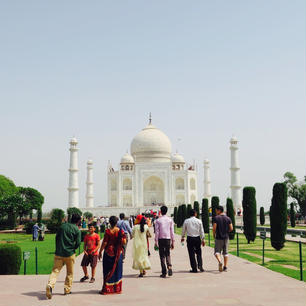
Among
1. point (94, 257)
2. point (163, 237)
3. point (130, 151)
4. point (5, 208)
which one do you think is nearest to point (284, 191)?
point (163, 237)

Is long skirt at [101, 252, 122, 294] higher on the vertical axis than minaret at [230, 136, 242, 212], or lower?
lower

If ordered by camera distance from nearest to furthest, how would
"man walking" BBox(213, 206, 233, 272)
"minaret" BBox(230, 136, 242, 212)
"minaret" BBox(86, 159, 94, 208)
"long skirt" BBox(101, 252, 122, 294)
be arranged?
"long skirt" BBox(101, 252, 122, 294), "man walking" BBox(213, 206, 233, 272), "minaret" BBox(230, 136, 242, 212), "minaret" BBox(86, 159, 94, 208)

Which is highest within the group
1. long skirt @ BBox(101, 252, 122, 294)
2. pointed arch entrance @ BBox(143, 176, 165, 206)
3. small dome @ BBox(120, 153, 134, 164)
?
small dome @ BBox(120, 153, 134, 164)

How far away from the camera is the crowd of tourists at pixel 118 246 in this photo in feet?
19.1

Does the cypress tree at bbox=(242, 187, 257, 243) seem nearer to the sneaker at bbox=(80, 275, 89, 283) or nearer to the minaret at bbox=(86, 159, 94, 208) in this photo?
the sneaker at bbox=(80, 275, 89, 283)

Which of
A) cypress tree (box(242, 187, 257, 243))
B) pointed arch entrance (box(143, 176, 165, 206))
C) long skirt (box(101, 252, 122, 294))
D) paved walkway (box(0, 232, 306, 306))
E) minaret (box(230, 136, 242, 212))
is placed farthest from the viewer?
pointed arch entrance (box(143, 176, 165, 206))

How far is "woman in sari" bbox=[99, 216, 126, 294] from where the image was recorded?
5.77 meters

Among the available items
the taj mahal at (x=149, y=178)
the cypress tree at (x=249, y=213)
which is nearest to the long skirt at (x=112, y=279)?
the cypress tree at (x=249, y=213)

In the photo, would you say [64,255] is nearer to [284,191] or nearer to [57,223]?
[284,191]

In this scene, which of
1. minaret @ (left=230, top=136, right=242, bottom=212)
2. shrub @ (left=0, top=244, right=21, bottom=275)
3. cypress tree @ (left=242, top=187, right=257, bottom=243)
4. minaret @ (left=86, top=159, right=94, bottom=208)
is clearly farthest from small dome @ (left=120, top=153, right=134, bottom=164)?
shrub @ (left=0, top=244, right=21, bottom=275)

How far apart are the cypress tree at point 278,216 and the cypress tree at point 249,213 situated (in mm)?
2379

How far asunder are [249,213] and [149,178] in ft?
110

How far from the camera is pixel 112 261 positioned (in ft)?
19.4

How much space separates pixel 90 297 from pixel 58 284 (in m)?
1.28
